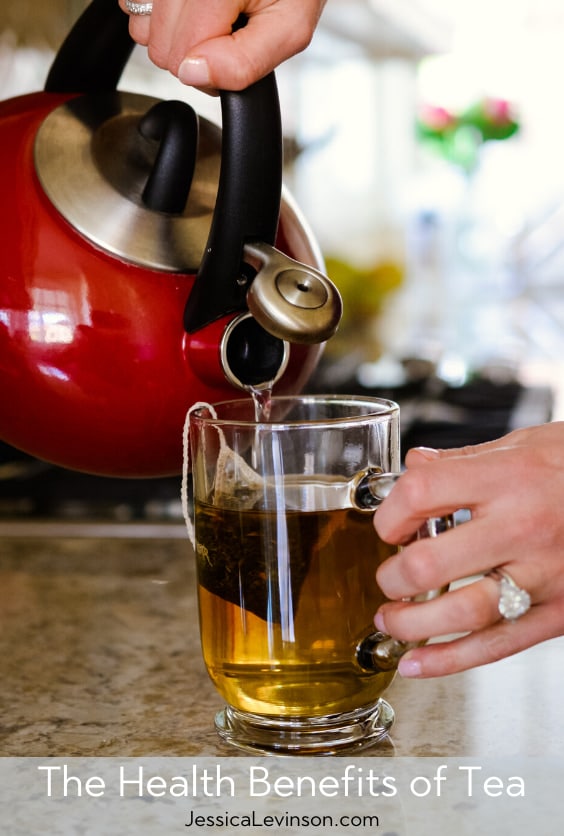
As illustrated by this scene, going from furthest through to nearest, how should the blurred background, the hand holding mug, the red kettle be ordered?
1. the blurred background
2. the red kettle
3. the hand holding mug

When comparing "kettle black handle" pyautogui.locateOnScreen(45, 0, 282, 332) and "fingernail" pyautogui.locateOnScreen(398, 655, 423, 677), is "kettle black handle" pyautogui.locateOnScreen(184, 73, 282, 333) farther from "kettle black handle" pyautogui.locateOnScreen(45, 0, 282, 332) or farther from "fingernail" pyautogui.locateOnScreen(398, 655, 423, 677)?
"fingernail" pyautogui.locateOnScreen(398, 655, 423, 677)

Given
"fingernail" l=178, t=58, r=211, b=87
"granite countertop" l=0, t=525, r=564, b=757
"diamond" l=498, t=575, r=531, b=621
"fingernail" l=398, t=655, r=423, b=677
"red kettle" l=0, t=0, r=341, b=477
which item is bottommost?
"granite countertop" l=0, t=525, r=564, b=757

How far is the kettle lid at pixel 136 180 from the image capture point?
1.93 ft

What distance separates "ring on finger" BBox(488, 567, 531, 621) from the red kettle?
175 millimetres

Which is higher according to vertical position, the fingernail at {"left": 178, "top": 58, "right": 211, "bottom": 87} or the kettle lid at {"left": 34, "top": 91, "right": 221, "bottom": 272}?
the fingernail at {"left": 178, "top": 58, "right": 211, "bottom": 87}

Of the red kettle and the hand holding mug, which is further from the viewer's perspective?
the red kettle

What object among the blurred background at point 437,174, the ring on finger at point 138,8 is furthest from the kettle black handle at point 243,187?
the blurred background at point 437,174

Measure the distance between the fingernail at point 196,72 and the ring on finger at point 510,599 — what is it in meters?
0.27

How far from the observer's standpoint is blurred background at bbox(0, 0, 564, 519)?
9.23ft

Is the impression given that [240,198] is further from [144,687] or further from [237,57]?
[144,687]

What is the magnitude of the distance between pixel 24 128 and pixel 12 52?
0.96m

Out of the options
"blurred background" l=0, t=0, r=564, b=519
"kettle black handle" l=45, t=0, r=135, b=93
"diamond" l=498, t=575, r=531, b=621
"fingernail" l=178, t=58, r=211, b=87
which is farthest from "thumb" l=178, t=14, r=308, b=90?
"blurred background" l=0, t=0, r=564, b=519

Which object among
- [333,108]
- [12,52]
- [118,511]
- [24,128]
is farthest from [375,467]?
[333,108]

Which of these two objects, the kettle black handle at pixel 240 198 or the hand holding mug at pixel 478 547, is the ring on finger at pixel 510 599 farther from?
the kettle black handle at pixel 240 198
